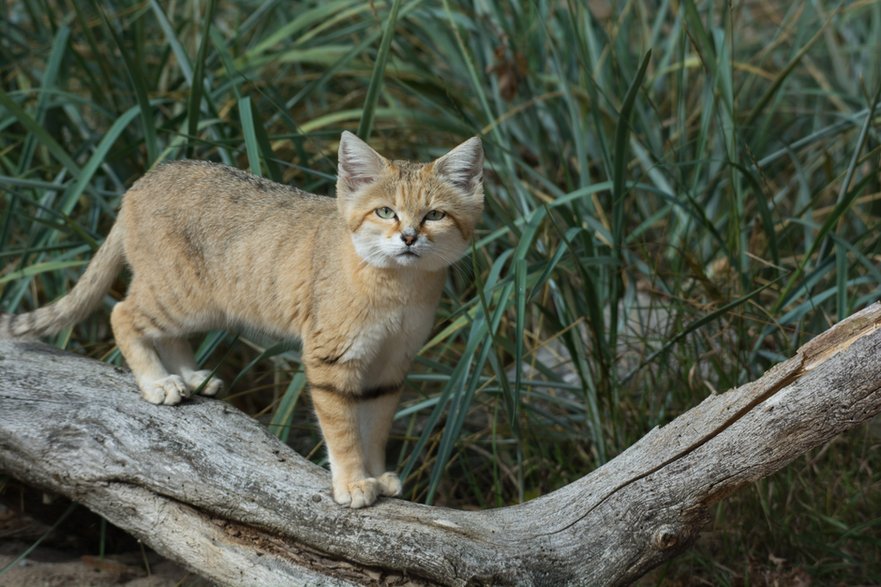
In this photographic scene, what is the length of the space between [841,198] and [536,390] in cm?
150

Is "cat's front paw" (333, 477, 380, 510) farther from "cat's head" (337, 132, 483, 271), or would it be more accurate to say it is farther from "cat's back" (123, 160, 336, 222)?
"cat's back" (123, 160, 336, 222)

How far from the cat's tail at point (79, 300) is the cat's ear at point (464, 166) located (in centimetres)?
128

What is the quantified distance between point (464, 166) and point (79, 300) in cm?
153

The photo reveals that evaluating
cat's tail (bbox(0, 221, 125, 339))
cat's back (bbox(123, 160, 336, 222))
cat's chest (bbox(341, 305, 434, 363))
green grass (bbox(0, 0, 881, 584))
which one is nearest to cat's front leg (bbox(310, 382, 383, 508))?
cat's chest (bbox(341, 305, 434, 363))

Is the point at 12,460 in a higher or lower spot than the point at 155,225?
lower

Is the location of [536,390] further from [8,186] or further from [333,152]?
[8,186]

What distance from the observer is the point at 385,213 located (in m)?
3.07

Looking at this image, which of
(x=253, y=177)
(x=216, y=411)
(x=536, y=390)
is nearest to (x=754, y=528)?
(x=536, y=390)

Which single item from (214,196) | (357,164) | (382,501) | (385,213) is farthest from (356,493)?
(214,196)

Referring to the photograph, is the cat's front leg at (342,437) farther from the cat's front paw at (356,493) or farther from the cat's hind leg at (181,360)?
the cat's hind leg at (181,360)

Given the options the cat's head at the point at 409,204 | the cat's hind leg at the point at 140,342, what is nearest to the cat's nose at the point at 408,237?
the cat's head at the point at 409,204

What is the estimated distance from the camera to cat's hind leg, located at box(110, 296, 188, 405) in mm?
3430

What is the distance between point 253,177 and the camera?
3646 mm

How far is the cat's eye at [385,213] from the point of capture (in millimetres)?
3061
